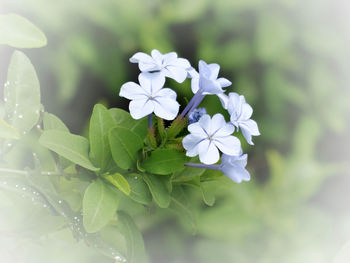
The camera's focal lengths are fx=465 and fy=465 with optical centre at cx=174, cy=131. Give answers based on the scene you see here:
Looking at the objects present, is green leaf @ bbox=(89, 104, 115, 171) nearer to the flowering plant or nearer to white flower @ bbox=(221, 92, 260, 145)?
the flowering plant

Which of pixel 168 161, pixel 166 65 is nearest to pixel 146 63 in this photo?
pixel 166 65

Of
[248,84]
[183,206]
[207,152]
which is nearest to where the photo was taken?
[207,152]

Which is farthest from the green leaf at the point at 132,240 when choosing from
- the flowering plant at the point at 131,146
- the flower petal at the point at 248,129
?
the flower petal at the point at 248,129

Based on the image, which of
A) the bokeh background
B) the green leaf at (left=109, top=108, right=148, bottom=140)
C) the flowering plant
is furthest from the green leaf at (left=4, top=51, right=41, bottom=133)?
the bokeh background

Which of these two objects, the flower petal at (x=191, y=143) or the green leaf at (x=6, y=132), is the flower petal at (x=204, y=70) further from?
the green leaf at (x=6, y=132)

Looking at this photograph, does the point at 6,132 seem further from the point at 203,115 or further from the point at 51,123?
the point at 203,115

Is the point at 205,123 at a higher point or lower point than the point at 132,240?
higher

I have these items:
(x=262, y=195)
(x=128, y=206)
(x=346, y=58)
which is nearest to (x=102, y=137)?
(x=128, y=206)
